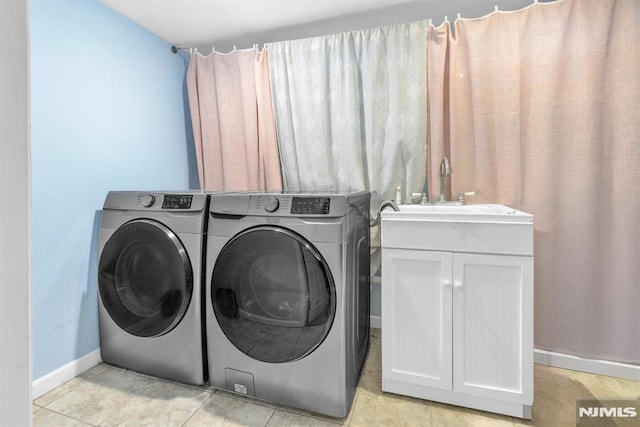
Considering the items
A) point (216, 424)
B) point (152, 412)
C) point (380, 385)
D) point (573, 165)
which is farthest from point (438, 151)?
point (152, 412)

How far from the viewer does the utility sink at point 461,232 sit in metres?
1.26

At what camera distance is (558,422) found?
1.29 m

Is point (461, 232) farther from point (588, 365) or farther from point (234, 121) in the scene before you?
point (234, 121)

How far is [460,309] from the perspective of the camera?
4.33 feet

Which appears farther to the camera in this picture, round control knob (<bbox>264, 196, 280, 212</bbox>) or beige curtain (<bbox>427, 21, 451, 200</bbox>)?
beige curtain (<bbox>427, 21, 451, 200</bbox>)

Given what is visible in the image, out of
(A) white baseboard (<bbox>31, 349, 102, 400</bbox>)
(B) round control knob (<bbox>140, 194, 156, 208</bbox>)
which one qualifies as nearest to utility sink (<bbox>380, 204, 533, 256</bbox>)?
(B) round control knob (<bbox>140, 194, 156, 208</bbox>)

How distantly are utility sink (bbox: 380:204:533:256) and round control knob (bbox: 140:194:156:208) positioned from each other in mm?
1225

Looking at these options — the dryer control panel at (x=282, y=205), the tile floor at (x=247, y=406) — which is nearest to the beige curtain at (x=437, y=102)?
the dryer control panel at (x=282, y=205)

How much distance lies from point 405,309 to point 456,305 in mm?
223

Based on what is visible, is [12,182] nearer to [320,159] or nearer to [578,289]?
[320,159]

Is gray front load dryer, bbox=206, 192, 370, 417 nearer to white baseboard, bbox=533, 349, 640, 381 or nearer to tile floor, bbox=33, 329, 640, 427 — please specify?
tile floor, bbox=33, 329, 640, 427

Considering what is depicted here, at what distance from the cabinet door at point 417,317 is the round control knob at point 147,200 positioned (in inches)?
49.3

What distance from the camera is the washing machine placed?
1.49m

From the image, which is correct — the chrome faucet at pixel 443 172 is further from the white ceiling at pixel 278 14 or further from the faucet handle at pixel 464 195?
the white ceiling at pixel 278 14
